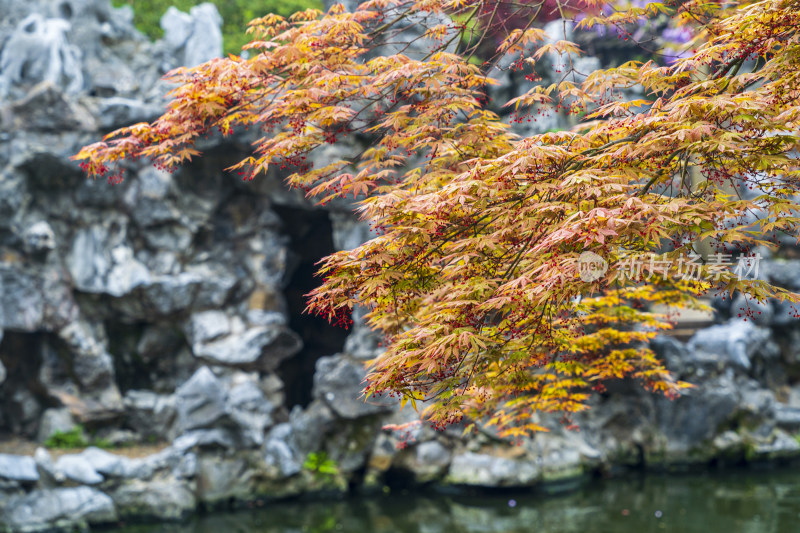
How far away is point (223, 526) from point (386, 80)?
26.1ft

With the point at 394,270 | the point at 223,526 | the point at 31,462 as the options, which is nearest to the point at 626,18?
the point at 394,270

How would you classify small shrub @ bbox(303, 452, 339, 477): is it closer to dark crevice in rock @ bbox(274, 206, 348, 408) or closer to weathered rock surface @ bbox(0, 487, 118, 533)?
weathered rock surface @ bbox(0, 487, 118, 533)

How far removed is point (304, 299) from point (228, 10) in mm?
10123

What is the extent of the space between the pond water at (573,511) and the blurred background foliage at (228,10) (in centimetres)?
1415

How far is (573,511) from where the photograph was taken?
9.17 meters

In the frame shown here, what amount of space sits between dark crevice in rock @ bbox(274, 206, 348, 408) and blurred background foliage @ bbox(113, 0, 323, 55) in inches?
284

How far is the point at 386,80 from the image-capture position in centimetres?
381

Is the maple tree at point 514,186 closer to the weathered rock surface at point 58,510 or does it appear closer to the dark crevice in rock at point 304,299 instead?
the weathered rock surface at point 58,510

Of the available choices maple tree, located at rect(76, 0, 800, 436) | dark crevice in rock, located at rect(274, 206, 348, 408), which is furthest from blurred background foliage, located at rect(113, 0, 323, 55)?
maple tree, located at rect(76, 0, 800, 436)

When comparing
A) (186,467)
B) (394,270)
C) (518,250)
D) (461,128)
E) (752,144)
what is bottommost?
(186,467)

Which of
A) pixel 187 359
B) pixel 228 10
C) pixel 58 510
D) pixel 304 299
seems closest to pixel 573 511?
pixel 58 510

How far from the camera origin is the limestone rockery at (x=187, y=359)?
10141 mm

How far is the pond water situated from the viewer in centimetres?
843

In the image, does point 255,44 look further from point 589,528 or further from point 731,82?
point 589,528
